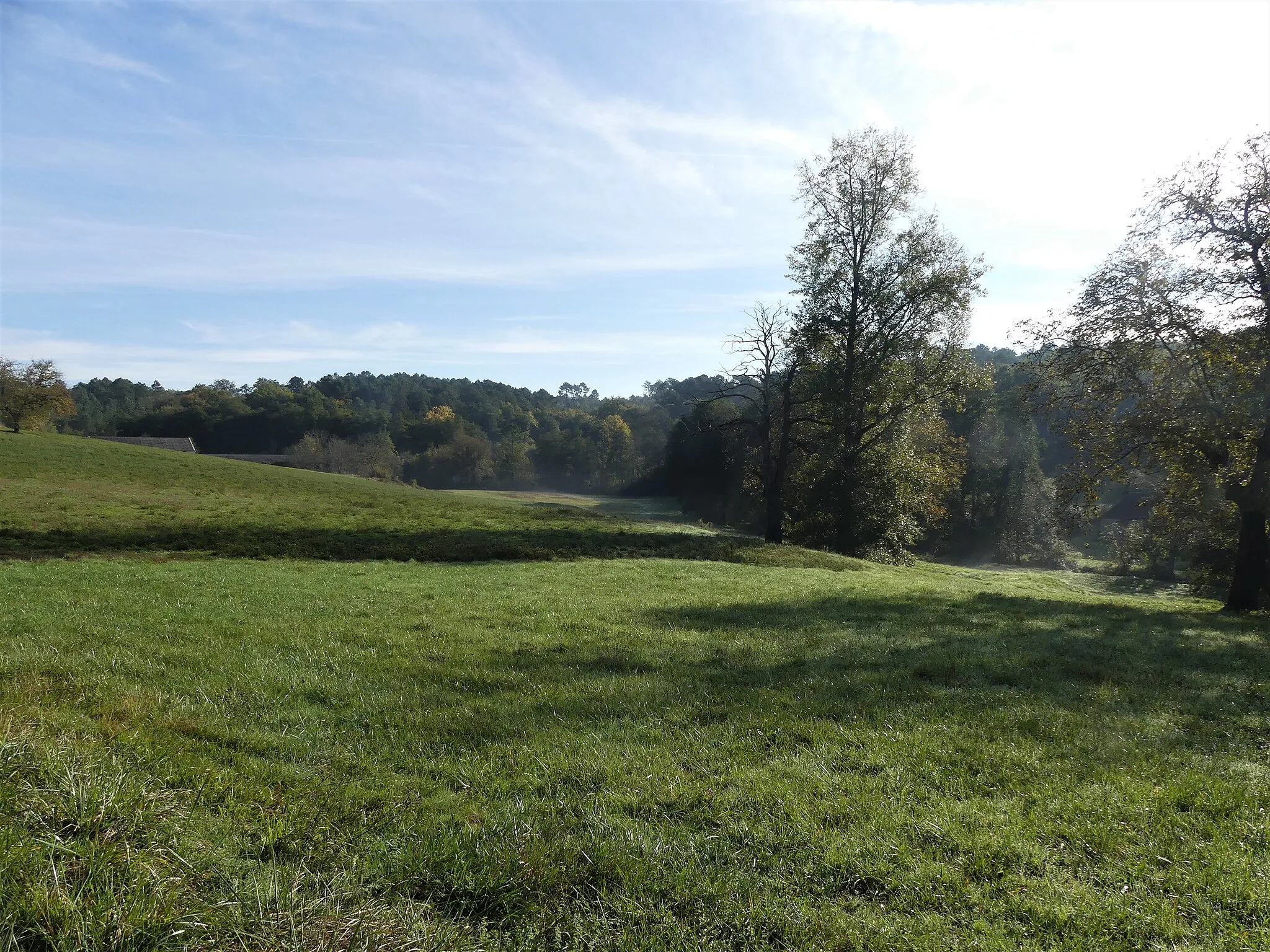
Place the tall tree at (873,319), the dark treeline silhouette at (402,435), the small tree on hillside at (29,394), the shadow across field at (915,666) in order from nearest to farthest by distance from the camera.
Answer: the shadow across field at (915,666) → the tall tree at (873,319) → the small tree on hillside at (29,394) → the dark treeline silhouette at (402,435)

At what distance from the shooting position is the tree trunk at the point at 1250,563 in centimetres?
1845

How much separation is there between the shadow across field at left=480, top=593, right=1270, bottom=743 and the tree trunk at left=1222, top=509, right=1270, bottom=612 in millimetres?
5972

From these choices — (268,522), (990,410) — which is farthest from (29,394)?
(990,410)

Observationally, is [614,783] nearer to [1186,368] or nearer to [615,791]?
[615,791]

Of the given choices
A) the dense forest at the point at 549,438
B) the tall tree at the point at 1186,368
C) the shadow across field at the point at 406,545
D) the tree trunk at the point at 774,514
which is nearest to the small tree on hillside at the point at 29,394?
the dense forest at the point at 549,438

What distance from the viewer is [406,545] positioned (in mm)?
23594

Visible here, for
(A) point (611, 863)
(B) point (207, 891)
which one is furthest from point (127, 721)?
(A) point (611, 863)

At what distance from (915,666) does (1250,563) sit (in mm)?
16253

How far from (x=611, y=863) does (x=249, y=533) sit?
76.0 ft

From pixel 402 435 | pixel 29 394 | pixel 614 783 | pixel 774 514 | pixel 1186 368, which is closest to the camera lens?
pixel 614 783

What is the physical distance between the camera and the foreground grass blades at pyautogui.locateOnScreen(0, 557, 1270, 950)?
3514 millimetres

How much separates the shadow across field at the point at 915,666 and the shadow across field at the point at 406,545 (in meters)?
11.7

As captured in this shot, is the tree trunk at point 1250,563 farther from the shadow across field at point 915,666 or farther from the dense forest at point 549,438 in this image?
the dense forest at point 549,438

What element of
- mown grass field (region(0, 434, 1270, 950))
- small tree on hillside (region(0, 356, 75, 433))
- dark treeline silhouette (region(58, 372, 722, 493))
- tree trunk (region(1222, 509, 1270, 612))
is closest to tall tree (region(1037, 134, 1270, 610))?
tree trunk (region(1222, 509, 1270, 612))
